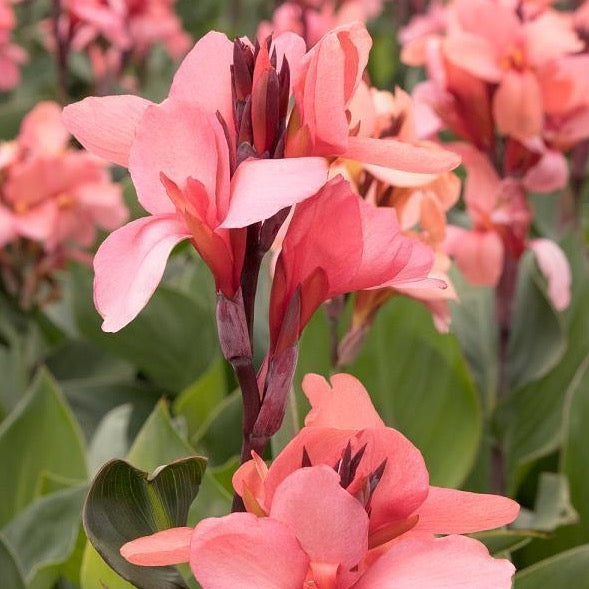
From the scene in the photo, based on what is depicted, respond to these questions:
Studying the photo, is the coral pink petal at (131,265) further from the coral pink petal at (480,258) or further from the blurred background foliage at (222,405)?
the coral pink petal at (480,258)

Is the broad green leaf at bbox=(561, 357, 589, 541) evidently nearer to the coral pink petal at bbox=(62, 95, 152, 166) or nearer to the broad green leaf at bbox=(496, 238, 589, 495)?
the broad green leaf at bbox=(496, 238, 589, 495)

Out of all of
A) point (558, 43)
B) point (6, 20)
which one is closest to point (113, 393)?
point (558, 43)

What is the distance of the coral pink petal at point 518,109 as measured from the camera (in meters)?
1.01

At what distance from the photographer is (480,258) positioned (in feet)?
3.50

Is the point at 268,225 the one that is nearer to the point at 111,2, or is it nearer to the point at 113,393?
the point at 113,393

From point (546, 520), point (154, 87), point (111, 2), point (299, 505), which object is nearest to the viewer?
point (299, 505)

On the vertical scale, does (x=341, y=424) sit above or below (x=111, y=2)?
above

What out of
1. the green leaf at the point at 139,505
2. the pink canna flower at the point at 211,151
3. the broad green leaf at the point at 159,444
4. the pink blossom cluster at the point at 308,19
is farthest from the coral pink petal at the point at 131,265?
the pink blossom cluster at the point at 308,19

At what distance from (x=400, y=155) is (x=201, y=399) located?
2.49 feet

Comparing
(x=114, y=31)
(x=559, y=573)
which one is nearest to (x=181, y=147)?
(x=559, y=573)

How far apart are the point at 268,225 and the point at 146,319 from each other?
3.01 feet

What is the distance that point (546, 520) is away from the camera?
3.37 feet

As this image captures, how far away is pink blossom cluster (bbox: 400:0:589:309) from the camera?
1.06 m

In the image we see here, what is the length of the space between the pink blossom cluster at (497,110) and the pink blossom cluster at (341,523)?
0.63 metres
